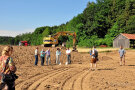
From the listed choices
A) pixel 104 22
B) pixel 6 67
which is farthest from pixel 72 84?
pixel 104 22

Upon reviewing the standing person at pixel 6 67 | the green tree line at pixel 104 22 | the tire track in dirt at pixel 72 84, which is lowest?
the tire track in dirt at pixel 72 84

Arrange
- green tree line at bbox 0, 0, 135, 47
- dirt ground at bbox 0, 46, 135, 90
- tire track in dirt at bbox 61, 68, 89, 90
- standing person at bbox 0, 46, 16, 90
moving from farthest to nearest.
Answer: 1. green tree line at bbox 0, 0, 135, 47
2. dirt ground at bbox 0, 46, 135, 90
3. tire track in dirt at bbox 61, 68, 89, 90
4. standing person at bbox 0, 46, 16, 90

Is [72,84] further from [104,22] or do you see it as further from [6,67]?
[104,22]

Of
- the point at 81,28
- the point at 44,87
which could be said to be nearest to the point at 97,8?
the point at 81,28

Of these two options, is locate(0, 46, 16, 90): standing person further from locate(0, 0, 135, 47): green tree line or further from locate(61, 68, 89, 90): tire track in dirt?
locate(0, 0, 135, 47): green tree line

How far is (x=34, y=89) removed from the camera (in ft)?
22.3

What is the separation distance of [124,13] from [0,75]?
60292 millimetres

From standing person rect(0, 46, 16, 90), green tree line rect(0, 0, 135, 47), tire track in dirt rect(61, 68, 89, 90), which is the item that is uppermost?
green tree line rect(0, 0, 135, 47)

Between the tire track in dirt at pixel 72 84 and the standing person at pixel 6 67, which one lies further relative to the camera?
the tire track in dirt at pixel 72 84

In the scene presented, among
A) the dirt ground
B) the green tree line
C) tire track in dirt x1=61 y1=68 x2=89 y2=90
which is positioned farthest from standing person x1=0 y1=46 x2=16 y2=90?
the green tree line

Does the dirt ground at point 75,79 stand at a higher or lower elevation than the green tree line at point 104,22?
lower

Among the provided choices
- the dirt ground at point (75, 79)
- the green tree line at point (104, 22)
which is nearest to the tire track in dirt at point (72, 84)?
the dirt ground at point (75, 79)

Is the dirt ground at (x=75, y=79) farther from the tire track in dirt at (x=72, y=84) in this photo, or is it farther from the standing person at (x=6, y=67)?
the standing person at (x=6, y=67)

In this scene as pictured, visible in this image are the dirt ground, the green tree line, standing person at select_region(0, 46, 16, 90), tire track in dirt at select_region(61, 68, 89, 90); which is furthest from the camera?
the green tree line
